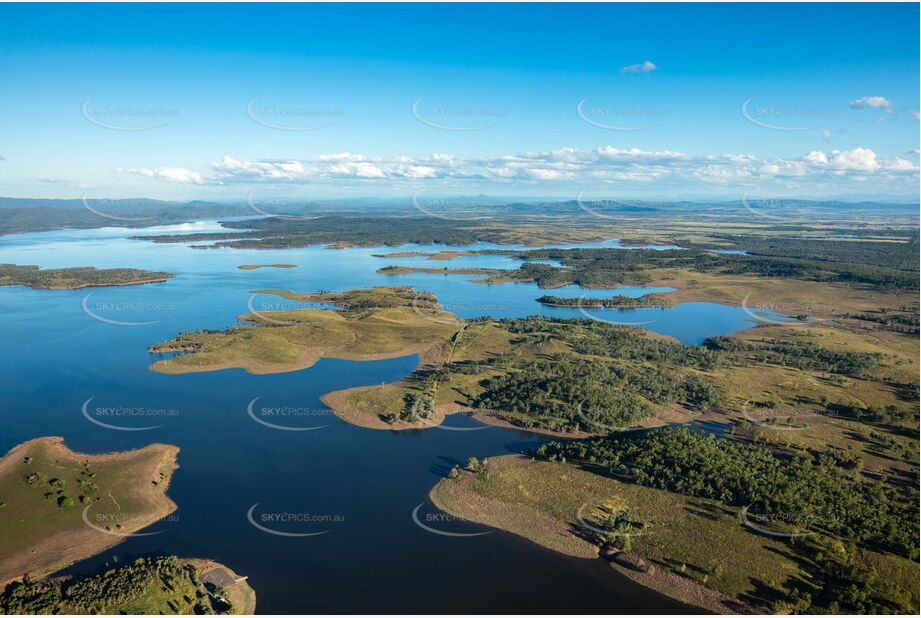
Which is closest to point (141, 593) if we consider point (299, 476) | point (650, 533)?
point (299, 476)

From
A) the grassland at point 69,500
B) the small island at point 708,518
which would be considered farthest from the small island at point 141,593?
the small island at point 708,518

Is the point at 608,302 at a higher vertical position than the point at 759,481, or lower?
higher

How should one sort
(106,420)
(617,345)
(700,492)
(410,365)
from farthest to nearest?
(617,345), (410,365), (106,420), (700,492)

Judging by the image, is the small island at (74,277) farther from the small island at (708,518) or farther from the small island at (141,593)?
the small island at (708,518)

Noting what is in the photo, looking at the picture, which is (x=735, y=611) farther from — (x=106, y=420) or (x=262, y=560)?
(x=106, y=420)

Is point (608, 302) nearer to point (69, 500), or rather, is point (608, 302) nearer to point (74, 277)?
point (69, 500)

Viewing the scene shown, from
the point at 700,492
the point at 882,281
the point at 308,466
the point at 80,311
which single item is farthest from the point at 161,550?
the point at 882,281

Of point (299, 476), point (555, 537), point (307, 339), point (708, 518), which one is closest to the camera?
point (555, 537)
